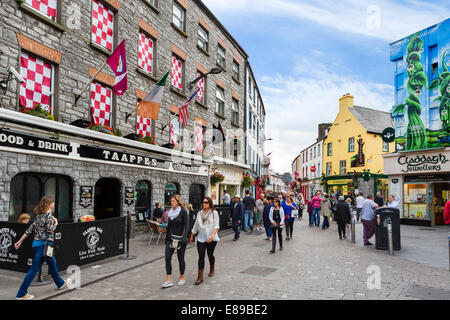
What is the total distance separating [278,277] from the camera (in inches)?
267

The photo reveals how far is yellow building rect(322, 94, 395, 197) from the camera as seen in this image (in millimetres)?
31438

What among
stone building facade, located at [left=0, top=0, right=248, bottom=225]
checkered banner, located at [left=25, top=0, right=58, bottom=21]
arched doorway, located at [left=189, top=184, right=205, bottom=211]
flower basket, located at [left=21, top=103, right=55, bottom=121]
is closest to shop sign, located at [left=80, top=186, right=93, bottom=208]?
stone building facade, located at [left=0, top=0, right=248, bottom=225]

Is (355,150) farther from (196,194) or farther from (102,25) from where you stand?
(102,25)

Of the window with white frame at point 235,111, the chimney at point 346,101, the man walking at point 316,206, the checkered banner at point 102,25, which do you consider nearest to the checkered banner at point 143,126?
the checkered banner at point 102,25

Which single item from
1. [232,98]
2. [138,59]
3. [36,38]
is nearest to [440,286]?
[36,38]

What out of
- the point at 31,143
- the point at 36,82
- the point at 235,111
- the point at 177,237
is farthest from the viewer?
the point at 235,111

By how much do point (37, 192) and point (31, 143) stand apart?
1.47 metres

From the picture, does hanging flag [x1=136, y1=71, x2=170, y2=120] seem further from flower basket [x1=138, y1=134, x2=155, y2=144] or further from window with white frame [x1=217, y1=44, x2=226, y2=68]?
window with white frame [x1=217, y1=44, x2=226, y2=68]

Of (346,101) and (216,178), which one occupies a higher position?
(346,101)

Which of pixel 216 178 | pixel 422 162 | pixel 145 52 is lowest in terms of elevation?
pixel 216 178

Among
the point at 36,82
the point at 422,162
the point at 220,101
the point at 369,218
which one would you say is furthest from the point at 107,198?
the point at 422,162

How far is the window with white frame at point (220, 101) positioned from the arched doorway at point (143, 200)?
8777mm

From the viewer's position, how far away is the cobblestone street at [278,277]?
570cm

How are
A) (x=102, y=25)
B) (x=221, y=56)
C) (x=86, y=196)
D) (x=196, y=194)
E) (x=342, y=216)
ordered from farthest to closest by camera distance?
(x=221, y=56), (x=196, y=194), (x=342, y=216), (x=102, y=25), (x=86, y=196)
